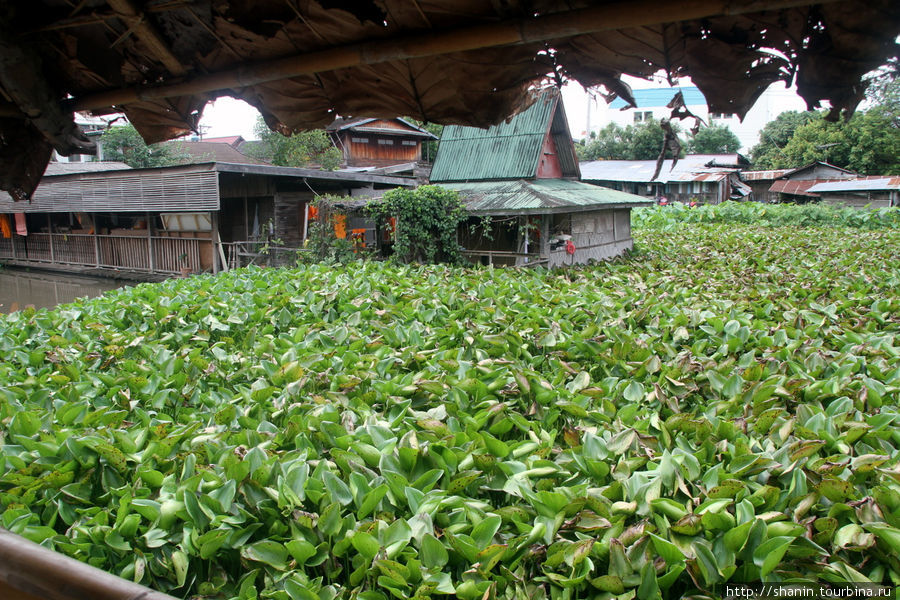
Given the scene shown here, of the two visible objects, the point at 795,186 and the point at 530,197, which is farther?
the point at 795,186

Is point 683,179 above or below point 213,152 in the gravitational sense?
below

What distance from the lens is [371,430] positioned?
287cm

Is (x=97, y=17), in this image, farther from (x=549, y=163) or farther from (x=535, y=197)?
(x=549, y=163)

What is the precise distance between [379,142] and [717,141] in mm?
31774

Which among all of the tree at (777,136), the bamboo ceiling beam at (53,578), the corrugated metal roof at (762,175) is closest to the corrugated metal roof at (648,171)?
the corrugated metal roof at (762,175)

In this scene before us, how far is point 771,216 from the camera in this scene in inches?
1155

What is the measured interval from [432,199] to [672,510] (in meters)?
12.5

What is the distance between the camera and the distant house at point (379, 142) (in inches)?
1037

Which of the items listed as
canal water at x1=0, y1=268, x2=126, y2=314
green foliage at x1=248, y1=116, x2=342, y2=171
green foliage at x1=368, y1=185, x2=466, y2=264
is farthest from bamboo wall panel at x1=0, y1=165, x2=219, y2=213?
green foliage at x1=248, y1=116, x2=342, y2=171

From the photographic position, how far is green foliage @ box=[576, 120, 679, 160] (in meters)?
41.8

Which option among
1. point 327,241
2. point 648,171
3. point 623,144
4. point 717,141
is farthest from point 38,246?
point 717,141

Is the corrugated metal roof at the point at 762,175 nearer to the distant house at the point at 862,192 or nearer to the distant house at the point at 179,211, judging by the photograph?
the distant house at the point at 862,192

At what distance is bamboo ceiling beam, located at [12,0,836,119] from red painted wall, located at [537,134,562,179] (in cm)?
1500

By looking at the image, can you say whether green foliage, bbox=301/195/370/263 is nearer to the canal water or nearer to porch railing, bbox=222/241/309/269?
porch railing, bbox=222/241/309/269
